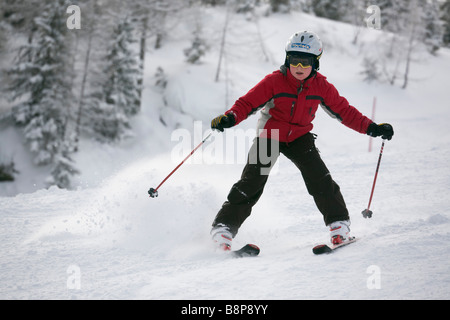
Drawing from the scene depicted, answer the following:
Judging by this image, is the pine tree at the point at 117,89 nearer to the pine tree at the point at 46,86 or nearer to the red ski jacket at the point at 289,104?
the pine tree at the point at 46,86

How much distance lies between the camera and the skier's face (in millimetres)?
3189

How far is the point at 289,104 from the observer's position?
Result: 129 inches

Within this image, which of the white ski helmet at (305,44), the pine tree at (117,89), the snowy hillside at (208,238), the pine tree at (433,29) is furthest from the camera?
the pine tree at (433,29)

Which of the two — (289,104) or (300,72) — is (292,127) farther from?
(300,72)

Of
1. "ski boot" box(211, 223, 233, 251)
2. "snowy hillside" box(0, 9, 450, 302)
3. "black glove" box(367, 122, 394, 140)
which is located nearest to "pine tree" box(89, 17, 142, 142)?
"snowy hillside" box(0, 9, 450, 302)

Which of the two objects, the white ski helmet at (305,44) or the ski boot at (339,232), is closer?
the ski boot at (339,232)

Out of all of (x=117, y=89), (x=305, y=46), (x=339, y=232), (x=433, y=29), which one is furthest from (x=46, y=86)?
(x=433, y=29)

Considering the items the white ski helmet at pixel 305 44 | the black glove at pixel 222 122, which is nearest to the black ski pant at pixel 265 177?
the black glove at pixel 222 122

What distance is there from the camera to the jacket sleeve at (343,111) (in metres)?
3.38

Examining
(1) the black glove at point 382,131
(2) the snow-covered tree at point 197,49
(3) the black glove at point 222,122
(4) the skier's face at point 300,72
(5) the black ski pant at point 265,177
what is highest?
(2) the snow-covered tree at point 197,49

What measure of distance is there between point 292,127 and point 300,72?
18.8 inches

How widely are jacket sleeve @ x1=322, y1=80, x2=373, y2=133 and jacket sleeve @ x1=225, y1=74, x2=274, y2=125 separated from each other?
0.52 m

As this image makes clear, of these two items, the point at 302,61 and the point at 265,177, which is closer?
the point at 302,61
